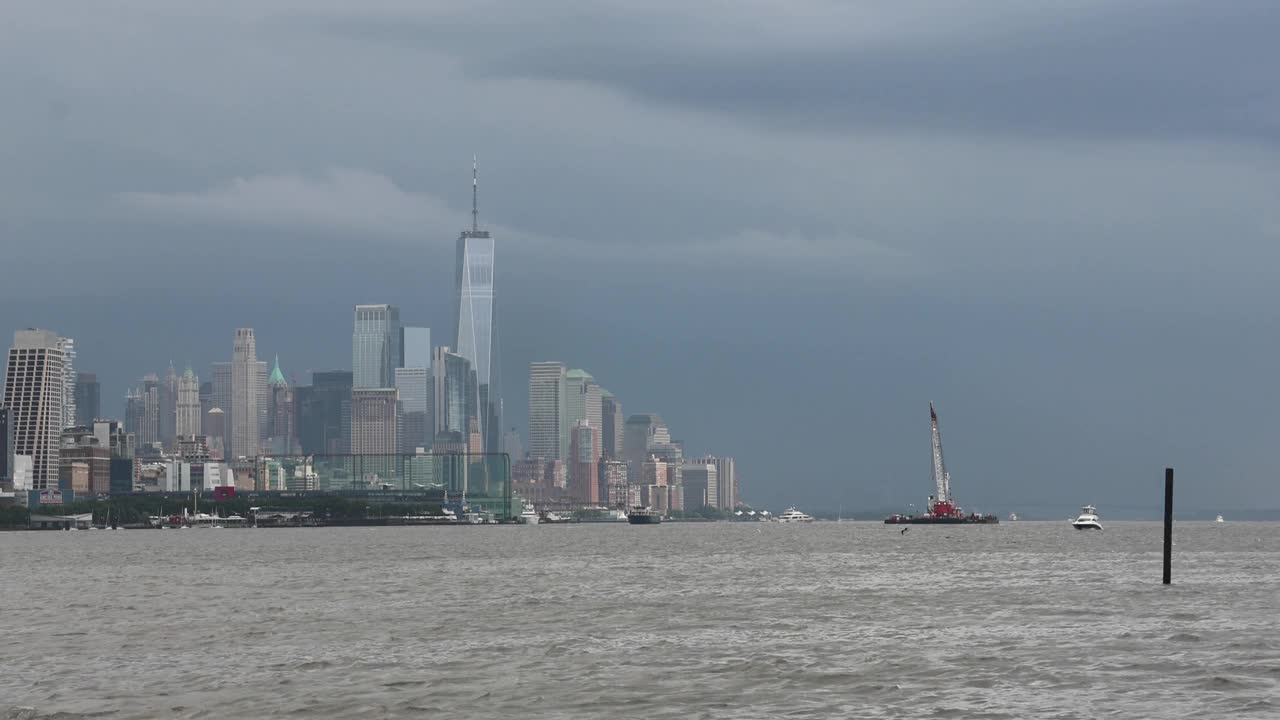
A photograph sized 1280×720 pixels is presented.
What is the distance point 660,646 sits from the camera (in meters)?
65.4

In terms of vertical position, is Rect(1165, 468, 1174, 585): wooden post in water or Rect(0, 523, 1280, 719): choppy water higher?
Rect(1165, 468, 1174, 585): wooden post in water

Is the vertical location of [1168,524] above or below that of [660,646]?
above

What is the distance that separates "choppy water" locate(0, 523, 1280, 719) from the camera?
50.3 metres

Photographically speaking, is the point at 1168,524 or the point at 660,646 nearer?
the point at 660,646

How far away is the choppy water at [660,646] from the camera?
165 ft

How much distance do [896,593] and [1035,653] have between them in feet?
117

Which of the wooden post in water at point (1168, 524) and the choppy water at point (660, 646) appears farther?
the wooden post in water at point (1168, 524)

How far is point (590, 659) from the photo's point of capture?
2406 inches

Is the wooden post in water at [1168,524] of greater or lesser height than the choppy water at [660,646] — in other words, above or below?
above

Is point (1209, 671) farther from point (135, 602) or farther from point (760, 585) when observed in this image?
point (135, 602)

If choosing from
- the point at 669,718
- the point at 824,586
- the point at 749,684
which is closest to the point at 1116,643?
the point at 749,684

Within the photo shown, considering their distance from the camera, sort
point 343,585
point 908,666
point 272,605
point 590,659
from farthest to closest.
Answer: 1. point 343,585
2. point 272,605
3. point 590,659
4. point 908,666

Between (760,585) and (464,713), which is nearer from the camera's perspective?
(464,713)

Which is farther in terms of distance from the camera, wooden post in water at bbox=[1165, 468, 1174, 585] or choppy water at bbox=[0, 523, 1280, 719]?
wooden post in water at bbox=[1165, 468, 1174, 585]
